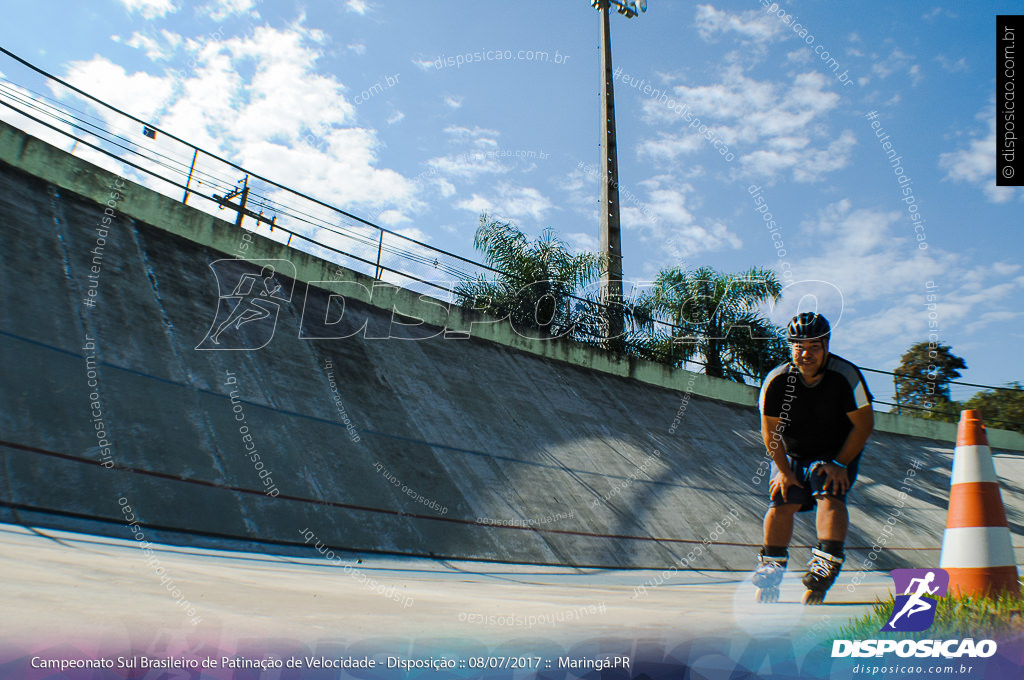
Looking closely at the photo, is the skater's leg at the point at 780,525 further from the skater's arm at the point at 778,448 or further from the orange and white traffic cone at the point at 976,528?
the orange and white traffic cone at the point at 976,528

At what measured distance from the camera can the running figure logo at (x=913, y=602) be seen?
2.28 m

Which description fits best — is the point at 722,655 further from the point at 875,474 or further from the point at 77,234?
the point at 875,474

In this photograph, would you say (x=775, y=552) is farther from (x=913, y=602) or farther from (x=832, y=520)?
(x=913, y=602)

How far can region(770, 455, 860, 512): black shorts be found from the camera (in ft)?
10.9

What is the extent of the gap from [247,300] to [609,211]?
11.3 meters

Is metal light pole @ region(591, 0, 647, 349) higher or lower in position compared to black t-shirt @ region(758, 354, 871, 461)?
higher

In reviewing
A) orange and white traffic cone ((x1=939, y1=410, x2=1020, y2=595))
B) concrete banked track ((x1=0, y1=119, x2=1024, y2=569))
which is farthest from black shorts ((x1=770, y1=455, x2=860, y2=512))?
concrete banked track ((x1=0, y1=119, x2=1024, y2=569))

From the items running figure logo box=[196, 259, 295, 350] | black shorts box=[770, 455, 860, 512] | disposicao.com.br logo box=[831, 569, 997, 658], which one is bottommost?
disposicao.com.br logo box=[831, 569, 997, 658]

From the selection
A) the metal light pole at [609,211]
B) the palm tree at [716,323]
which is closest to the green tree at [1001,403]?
the palm tree at [716,323]

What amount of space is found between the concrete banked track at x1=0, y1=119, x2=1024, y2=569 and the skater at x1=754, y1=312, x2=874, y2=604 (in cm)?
326

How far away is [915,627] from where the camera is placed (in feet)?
7.43

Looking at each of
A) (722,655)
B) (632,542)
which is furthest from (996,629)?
(632,542)

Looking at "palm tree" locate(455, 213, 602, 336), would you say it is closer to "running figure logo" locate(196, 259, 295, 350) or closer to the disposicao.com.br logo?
"running figure logo" locate(196, 259, 295, 350)

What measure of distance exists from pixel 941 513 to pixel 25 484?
14733 mm
